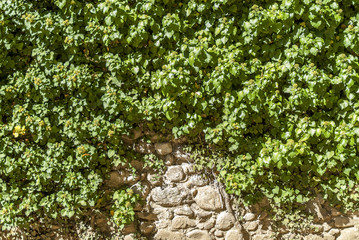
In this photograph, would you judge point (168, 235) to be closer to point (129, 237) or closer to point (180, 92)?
point (129, 237)

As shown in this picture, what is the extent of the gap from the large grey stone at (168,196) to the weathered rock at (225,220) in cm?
43

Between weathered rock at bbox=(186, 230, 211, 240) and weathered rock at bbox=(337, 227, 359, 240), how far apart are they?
1320 millimetres

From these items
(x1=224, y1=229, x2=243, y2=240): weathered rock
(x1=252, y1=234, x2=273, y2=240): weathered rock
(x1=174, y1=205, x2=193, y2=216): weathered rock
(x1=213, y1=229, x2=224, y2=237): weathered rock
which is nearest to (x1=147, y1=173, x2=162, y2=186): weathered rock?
(x1=174, y1=205, x2=193, y2=216): weathered rock

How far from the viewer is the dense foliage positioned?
3.36 meters

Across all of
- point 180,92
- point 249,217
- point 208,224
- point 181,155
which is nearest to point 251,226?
point 249,217

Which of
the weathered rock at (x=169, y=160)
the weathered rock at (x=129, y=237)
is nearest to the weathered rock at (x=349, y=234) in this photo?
the weathered rock at (x=169, y=160)

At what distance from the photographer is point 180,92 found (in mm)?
3541

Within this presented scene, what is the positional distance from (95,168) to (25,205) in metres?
0.80

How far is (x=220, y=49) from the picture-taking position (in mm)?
3492

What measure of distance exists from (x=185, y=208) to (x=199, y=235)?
1.05ft

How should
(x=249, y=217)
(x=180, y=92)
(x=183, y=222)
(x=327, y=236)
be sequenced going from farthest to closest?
(x=183, y=222) → (x=249, y=217) → (x=327, y=236) → (x=180, y=92)

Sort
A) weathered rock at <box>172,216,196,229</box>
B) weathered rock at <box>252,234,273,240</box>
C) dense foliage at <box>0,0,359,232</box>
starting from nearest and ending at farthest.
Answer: dense foliage at <box>0,0,359,232</box>, weathered rock at <box>252,234,273,240</box>, weathered rock at <box>172,216,196,229</box>

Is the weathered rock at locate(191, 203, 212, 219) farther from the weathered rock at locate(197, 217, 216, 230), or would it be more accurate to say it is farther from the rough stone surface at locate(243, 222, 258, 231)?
the rough stone surface at locate(243, 222, 258, 231)

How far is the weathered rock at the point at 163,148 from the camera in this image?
3811 millimetres
